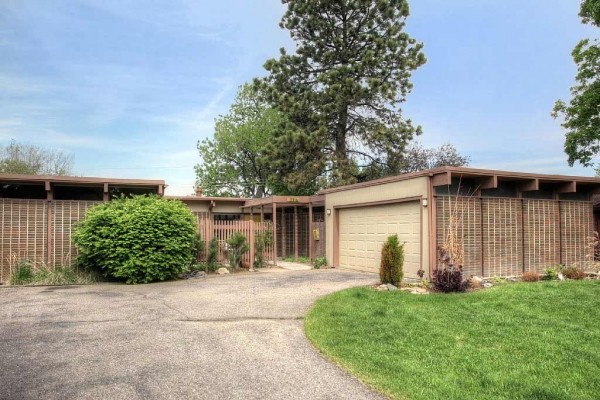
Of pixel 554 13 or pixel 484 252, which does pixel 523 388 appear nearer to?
pixel 484 252

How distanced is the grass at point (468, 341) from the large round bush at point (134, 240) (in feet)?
18.9

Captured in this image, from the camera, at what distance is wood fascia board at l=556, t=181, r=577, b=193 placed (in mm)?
13883

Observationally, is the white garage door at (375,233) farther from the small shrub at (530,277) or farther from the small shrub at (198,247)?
the small shrub at (198,247)

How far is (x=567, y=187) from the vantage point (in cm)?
1402

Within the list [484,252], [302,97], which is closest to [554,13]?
[484,252]

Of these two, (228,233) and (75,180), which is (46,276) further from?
(228,233)

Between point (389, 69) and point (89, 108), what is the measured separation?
15764 mm

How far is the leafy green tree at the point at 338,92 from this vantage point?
1011 inches

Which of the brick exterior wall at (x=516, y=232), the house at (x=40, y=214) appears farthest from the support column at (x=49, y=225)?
the brick exterior wall at (x=516, y=232)

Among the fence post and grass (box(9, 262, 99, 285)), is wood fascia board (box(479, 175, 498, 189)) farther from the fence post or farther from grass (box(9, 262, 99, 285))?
grass (box(9, 262, 99, 285))

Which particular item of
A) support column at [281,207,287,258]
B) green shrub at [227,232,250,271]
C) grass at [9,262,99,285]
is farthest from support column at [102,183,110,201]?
support column at [281,207,287,258]

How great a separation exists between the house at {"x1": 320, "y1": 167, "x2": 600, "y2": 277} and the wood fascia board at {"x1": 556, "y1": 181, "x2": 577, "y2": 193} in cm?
3

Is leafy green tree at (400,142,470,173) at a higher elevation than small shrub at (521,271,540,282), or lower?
higher

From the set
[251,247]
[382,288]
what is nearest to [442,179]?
[382,288]
